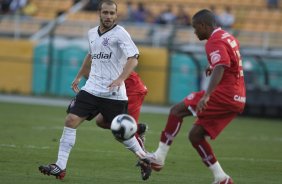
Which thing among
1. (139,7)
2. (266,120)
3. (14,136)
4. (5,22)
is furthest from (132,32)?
(14,136)

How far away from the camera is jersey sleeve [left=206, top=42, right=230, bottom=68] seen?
977 cm

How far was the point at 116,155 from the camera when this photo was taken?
1362 centimetres

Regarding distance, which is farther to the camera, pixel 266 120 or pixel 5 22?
pixel 5 22

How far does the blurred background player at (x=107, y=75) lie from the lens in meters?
10.6

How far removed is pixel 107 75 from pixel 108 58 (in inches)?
8.6

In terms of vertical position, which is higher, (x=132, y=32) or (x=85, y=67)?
(x=85, y=67)

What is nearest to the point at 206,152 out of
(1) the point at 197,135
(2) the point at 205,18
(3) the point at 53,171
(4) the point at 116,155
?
(1) the point at 197,135

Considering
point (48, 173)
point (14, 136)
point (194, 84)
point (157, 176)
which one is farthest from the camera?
point (194, 84)

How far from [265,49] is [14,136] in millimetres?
14069

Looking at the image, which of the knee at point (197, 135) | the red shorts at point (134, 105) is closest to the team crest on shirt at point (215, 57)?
the knee at point (197, 135)

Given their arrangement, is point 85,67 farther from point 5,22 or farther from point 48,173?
point 5,22

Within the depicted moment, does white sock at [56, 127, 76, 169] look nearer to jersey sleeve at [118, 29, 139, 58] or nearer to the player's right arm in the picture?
the player's right arm

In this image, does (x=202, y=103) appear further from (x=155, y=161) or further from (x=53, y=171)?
(x=53, y=171)

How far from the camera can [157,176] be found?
37.0 feet
